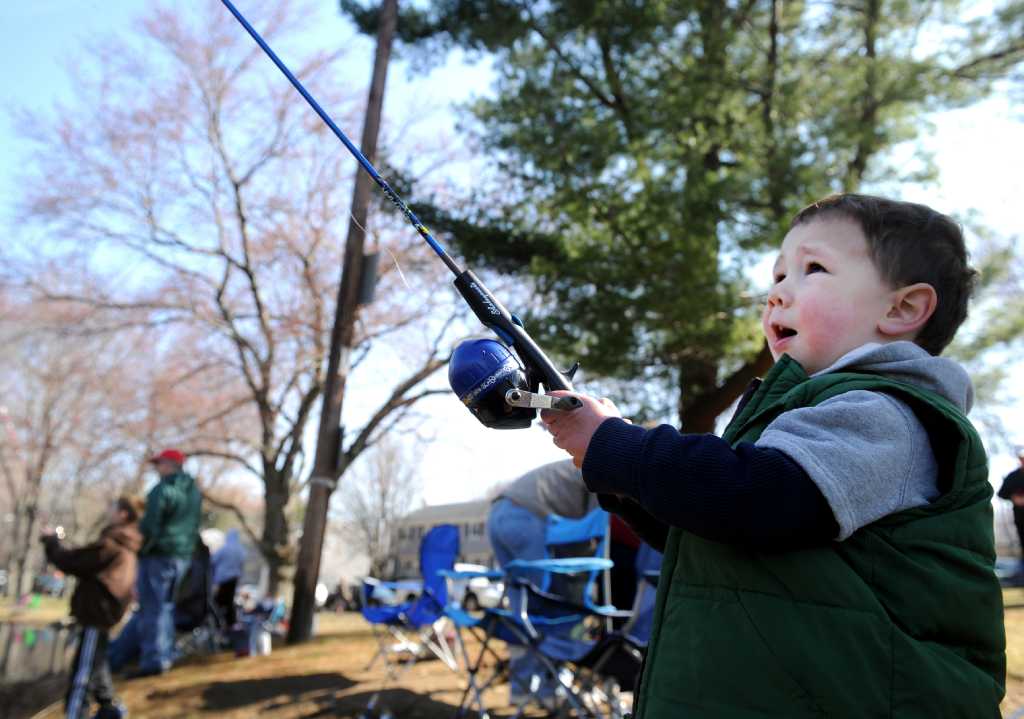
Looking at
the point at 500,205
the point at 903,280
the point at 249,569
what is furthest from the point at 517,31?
the point at 249,569

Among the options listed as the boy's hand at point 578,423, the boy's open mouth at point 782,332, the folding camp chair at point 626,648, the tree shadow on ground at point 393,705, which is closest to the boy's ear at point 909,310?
the boy's open mouth at point 782,332

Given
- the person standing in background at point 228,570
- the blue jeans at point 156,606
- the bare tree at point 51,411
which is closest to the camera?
the blue jeans at point 156,606

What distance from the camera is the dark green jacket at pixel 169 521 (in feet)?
23.9

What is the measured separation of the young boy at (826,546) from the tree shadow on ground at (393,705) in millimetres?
4197

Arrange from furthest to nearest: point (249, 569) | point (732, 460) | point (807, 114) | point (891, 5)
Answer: point (249, 569)
point (891, 5)
point (807, 114)
point (732, 460)

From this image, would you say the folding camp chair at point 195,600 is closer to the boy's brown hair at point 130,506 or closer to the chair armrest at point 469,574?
the boy's brown hair at point 130,506

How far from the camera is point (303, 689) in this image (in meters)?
6.11

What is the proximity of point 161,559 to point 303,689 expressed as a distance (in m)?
2.10

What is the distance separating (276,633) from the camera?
11.1 meters

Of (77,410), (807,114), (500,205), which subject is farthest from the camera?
(77,410)

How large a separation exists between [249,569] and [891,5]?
58313 millimetres

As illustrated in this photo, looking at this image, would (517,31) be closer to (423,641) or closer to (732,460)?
(423,641)

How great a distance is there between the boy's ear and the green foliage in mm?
7045

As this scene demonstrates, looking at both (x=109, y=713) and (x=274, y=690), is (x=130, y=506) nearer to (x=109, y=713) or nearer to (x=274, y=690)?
(x=109, y=713)
